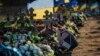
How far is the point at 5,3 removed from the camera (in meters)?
19.9

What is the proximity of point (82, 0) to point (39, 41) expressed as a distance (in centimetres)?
2470

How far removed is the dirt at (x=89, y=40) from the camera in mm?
17578

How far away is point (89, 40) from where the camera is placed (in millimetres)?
21203

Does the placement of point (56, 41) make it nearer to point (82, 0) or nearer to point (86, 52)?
point (86, 52)

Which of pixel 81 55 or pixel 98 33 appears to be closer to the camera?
pixel 81 55

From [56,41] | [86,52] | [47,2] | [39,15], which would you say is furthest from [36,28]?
[47,2]

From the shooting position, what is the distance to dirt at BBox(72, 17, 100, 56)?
57.7ft

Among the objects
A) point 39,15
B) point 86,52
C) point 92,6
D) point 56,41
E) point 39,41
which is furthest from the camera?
point 92,6

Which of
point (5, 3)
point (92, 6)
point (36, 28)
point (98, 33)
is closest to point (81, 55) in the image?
point (36, 28)

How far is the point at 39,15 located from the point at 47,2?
180cm

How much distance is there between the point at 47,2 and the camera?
950 inches

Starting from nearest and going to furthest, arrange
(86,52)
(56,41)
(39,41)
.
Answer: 1. (39,41)
2. (56,41)
3. (86,52)

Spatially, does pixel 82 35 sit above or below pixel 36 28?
below

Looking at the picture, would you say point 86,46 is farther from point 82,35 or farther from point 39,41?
point 39,41
